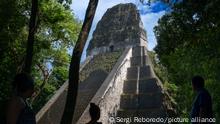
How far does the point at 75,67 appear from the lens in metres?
7.12

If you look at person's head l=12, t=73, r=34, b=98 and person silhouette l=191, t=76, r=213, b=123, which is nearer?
person's head l=12, t=73, r=34, b=98

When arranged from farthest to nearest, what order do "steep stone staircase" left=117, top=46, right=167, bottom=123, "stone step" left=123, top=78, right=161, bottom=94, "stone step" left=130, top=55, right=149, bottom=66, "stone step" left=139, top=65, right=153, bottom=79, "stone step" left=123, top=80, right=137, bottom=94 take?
1. "stone step" left=130, top=55, right=149, bottom=66
2. "stone step" left=139, top=65, right=153, bottom=79
3. "stone step" left=123, top=80, right=137, bottom=94
4. "stone step" left=123, top=78, right=161, bottom=94
5. "steep stone staircase" left=117, top=46, right=167, bottom=123

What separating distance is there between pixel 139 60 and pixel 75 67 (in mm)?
18234

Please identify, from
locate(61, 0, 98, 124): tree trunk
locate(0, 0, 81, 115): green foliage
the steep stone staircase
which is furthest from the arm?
the steep stone staircase

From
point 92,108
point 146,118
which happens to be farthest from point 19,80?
point 146,118

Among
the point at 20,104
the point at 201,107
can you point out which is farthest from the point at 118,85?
the point at 20,104

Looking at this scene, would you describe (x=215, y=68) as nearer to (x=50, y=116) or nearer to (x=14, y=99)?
(x=14, y=99)

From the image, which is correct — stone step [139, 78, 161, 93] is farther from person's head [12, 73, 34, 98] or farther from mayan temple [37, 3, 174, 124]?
person's head [12, 73, 34, 98]

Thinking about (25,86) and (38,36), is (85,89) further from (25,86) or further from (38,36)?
(25,86)

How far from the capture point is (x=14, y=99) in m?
4.48

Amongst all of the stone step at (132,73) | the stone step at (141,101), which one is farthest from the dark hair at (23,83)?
the stone step at (132,73)

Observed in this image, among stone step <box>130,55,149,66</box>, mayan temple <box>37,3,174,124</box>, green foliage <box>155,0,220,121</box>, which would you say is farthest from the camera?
stone step <box>130,55,149,66</box>

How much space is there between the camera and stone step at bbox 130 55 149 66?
24.9m

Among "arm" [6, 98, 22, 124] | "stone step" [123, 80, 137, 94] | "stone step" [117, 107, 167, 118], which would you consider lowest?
"stone step" [117, 107, 167, 118]
